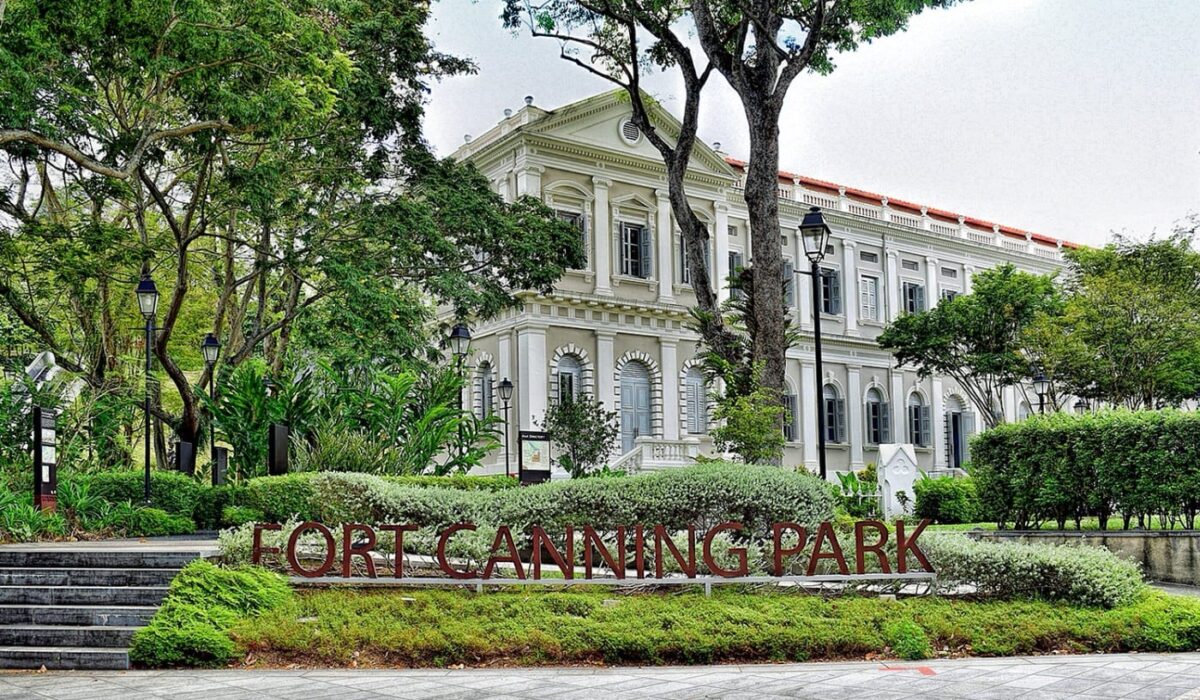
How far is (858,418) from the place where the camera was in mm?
39469

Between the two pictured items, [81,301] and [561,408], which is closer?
[81,301]

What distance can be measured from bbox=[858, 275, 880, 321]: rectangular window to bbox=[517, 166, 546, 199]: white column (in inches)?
585

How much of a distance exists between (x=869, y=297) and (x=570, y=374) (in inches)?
578

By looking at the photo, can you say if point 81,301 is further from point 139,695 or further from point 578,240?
point 139,695

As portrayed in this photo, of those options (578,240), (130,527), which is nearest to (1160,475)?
(130,527)

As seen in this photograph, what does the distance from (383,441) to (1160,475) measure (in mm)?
10358

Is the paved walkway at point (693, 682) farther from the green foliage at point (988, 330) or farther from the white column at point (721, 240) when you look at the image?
the white column at point (721, 240)

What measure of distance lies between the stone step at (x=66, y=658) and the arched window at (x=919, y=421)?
36500mm

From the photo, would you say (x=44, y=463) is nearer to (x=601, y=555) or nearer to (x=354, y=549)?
(x=354, y=549)

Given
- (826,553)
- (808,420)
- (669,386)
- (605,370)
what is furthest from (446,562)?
(808,420)

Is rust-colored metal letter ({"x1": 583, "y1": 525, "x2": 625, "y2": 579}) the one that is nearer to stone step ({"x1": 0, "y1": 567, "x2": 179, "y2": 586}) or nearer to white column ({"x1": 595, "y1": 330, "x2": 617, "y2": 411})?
stone step ({"x1": 0, "y1": 567, "x2": 179, "y2": 586})

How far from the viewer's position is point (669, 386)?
33.1 meters

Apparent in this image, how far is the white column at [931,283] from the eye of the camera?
4206 centimetres

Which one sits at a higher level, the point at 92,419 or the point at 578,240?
the point at 578,240
